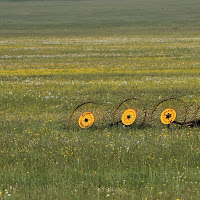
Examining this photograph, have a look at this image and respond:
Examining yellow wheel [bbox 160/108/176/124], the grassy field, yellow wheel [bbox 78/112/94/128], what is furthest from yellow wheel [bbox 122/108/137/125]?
yellow wheel [bbox 78/112/94/128]

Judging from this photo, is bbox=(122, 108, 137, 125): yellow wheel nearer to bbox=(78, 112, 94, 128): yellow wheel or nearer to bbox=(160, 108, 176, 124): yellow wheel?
bbox=(160, 108, 176, 124): yellow wheel

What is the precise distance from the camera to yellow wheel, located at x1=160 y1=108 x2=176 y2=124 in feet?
40.0

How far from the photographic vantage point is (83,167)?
29.7 ft

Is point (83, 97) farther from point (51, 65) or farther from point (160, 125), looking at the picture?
point (51, 65)

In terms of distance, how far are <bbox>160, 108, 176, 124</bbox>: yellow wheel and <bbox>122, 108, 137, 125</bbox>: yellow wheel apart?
0.85 m

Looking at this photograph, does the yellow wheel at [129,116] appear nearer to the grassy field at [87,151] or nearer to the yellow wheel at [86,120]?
the grassy field at [87,151]

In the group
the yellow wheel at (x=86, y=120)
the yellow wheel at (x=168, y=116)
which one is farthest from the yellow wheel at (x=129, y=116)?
the yellow wheel at (x=86, y=120)

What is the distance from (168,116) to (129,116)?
1198 mm

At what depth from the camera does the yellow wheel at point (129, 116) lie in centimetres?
1219

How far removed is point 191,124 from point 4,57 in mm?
27502

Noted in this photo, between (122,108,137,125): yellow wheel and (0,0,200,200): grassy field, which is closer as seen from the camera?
(0,0,200,200): grassy field

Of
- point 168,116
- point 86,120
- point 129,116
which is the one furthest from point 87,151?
point 168,116

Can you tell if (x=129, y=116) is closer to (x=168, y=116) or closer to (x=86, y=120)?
(x=168, y=116)

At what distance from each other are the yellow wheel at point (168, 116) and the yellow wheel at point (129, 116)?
33.6 inches
